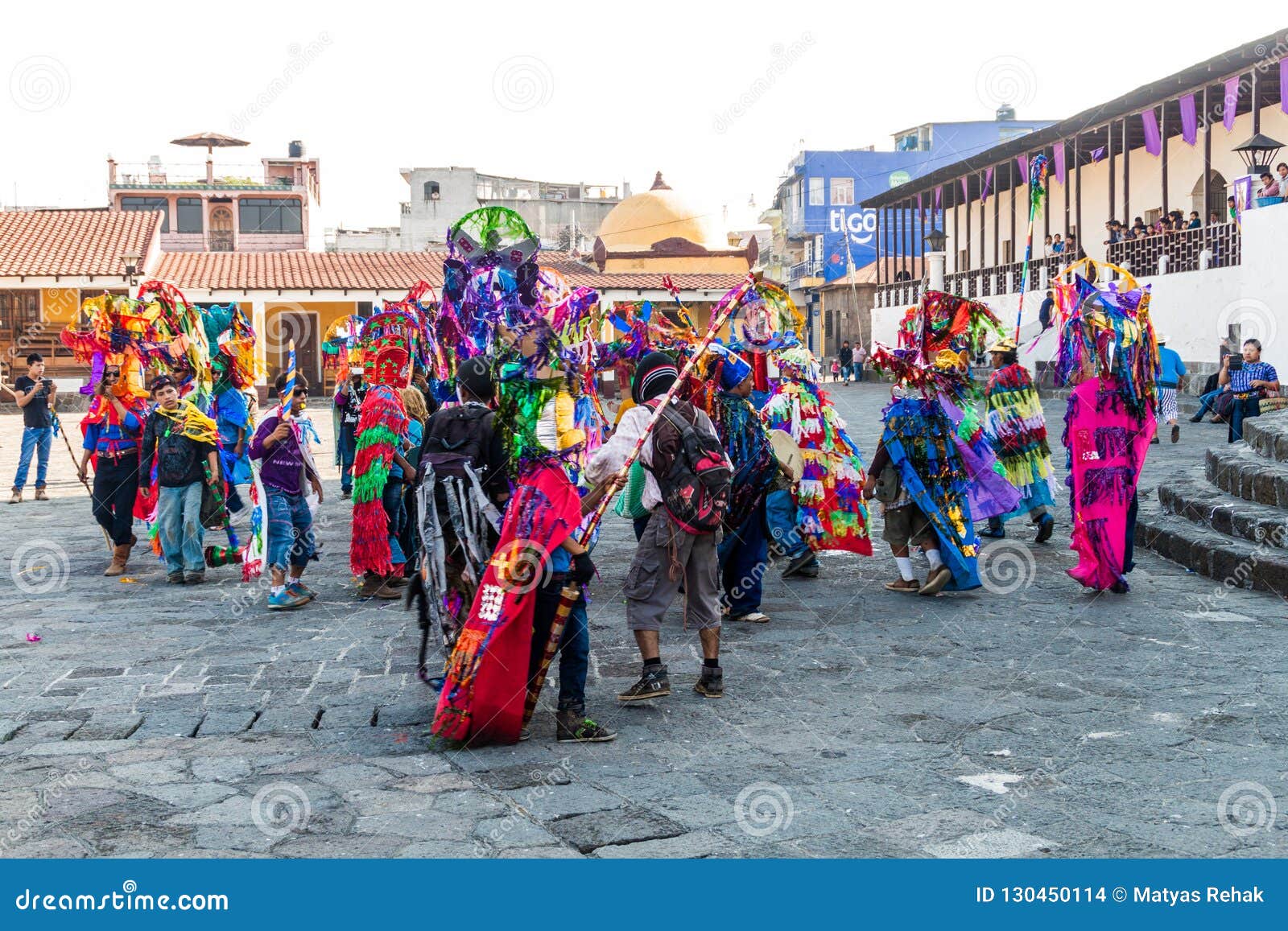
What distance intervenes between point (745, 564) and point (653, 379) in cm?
196

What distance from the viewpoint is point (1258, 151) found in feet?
66.8

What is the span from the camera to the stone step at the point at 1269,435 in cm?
993

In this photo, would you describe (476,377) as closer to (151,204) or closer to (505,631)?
(505,631)

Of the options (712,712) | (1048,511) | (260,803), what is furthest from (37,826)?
(1048,511)

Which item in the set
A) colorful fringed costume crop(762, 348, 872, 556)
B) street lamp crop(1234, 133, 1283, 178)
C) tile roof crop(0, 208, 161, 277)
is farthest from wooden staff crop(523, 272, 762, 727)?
tile roof crop(0, 208, 161, 277)

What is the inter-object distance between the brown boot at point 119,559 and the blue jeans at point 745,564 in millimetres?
4457

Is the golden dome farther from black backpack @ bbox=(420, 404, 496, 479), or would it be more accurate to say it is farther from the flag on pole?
black backpack @ bbox=(420, 404, 496, 479)

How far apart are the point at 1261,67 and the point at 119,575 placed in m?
19.0

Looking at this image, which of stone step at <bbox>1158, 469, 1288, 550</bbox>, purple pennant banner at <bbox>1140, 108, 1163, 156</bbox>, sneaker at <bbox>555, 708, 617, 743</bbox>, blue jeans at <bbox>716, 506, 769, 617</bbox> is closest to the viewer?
sneaker at <bbox>555, 708, 617, 743</bbox>

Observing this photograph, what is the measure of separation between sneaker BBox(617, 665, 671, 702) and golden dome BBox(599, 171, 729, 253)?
38145mm

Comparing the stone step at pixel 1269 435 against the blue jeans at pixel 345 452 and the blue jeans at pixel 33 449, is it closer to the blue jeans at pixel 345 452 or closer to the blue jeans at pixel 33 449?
the blue jeans at pixel 345 452

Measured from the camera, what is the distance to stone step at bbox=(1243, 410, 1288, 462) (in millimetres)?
9930

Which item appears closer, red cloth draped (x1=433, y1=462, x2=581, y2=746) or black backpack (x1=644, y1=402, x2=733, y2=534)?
red cloth draped (x1=433, y1=462, x2=581, y2=746)

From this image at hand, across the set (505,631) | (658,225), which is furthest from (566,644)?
(658,225)
